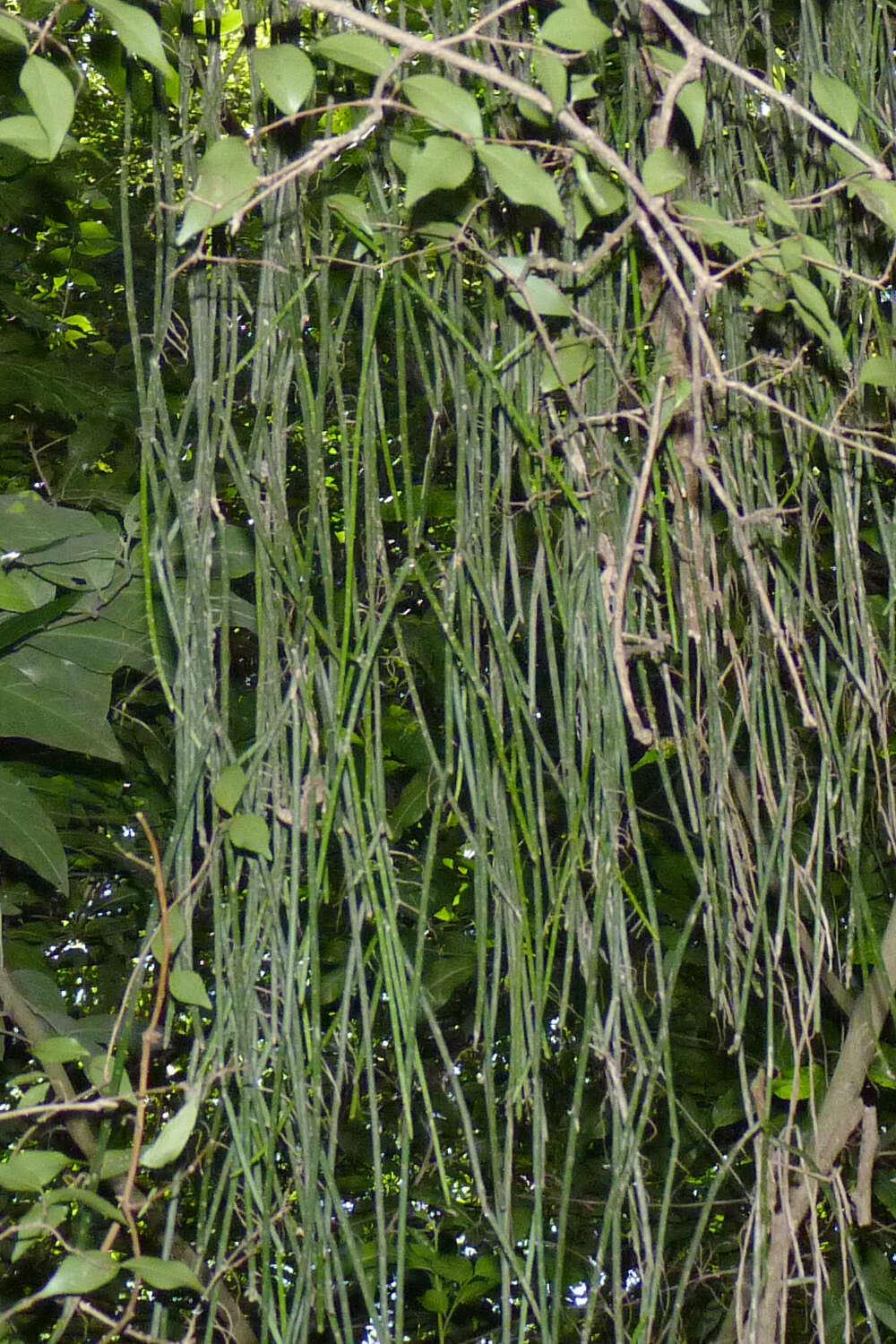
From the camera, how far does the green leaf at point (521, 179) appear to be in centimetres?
46

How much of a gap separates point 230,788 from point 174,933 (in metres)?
0.07

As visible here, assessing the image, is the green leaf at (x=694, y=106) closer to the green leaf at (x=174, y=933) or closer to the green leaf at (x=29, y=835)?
the green leaf at (x=174, y=933)

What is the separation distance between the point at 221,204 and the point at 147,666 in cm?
47

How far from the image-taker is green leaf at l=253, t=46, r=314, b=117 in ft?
1.56

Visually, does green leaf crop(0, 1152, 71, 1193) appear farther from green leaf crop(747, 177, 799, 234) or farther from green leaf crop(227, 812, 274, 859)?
green leaf crop(747, 177, 799, 234)

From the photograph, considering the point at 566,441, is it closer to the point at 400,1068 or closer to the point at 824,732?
the point at 824,732

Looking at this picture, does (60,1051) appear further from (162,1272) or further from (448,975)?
(448,975)

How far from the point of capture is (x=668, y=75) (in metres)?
0.59

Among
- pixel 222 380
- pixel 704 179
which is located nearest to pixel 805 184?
pixel 704 179

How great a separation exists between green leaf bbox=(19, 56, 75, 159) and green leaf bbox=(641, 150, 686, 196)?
0.21 meters

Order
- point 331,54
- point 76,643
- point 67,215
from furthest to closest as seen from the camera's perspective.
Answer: point 67,215, point 76,643, point 331,54

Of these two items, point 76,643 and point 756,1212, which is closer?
point 756,1212

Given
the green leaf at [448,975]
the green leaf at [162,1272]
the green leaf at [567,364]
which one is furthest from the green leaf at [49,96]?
the green leaf at [448,975]

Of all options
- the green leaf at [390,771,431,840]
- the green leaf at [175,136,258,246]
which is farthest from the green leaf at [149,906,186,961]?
the green leaf at [390,771,431,840]
